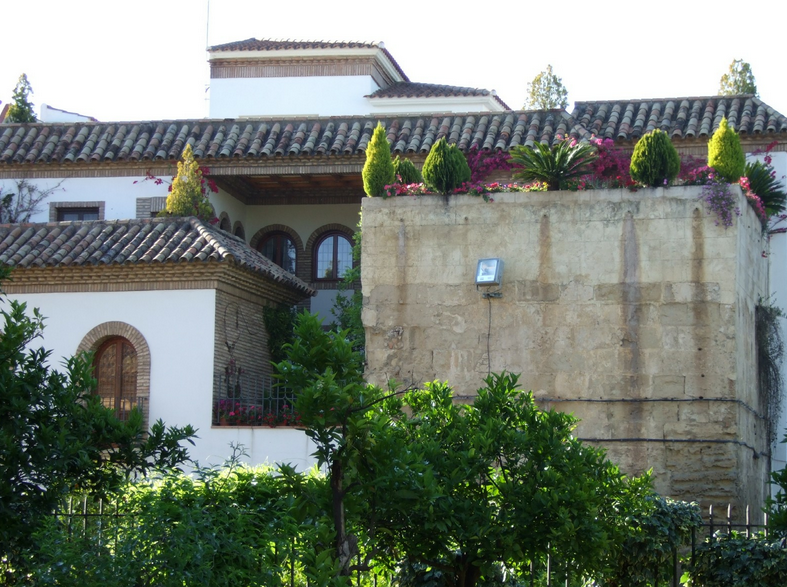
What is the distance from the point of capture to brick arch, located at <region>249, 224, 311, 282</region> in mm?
20906

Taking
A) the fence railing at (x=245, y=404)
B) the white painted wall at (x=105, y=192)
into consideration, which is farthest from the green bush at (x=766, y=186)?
the white painted wall at (x=105, y=192)

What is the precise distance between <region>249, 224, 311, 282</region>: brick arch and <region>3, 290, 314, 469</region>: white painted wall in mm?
4102

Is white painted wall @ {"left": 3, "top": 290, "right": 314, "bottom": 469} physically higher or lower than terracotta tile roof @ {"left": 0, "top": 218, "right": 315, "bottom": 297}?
lower

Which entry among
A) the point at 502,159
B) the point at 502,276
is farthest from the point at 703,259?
the point at 502,159

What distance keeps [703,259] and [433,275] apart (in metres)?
3.41

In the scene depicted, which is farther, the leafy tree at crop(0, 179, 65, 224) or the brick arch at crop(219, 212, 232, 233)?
the brick arch at crop(219, 212, 232, 233)

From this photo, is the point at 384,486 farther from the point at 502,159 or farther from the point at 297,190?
the point at 297,190

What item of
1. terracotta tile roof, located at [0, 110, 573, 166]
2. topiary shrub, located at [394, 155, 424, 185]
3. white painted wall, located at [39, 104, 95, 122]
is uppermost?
white painted wall, located at [39, 104, 95, 122]

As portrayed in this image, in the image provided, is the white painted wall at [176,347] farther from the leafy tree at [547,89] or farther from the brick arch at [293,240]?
the leafy tree at [547,89]

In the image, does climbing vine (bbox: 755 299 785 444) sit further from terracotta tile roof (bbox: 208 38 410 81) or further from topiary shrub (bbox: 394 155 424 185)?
terracotta tile roof (bbox: 208 38 410 81)

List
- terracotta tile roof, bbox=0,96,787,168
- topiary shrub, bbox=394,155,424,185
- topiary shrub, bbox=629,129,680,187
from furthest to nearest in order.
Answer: terracotta tile roof, bbox=0,96,787,168
topiary shrub, bbox=394,155,424,185
topiary shrub, bbox=629,129,680,187

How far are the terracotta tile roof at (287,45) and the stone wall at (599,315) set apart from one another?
13632mm

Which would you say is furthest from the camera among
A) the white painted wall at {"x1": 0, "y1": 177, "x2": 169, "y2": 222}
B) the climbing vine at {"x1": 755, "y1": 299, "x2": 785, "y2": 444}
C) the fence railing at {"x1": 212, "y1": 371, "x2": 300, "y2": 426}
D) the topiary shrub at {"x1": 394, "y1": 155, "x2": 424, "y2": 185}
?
the white painted wall at {"x1": 0, "y1": 177, "x2": 169, "y2": 222}

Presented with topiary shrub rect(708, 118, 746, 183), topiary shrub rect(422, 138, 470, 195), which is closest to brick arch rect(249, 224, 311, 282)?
topiary shrub rect(422, 138, 470, 195)
